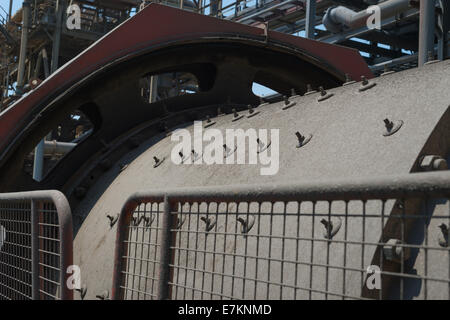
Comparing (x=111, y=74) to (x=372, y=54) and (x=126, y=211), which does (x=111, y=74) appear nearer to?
(x=126, y=211)

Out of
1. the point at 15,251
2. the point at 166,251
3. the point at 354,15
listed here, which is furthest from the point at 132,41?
the point at 354,15

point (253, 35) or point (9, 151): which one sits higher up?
point (253, 35)

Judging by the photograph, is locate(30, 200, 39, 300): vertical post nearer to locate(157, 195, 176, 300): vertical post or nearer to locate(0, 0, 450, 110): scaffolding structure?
locate(157, 195, 176, 300): vertical post

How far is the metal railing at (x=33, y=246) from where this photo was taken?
278 cm

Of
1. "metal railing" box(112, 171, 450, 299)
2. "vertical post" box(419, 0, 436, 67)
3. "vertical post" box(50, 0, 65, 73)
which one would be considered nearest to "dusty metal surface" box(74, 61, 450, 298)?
"metal railing" box(112, 171, 450, 299)

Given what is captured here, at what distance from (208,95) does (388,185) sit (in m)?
4.88

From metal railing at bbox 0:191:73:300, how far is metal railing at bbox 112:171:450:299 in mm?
301

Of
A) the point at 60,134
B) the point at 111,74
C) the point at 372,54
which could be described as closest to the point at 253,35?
the point at 111,74

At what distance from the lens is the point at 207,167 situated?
4.15 m

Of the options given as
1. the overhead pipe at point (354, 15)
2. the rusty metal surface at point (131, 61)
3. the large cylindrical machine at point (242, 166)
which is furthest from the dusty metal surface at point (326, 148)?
the overhead pipe at point (354, 15)

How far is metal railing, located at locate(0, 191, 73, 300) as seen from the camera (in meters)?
2.78

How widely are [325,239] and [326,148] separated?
4.83ft

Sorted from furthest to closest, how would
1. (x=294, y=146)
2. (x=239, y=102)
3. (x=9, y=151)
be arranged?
1. (x=239, y=102)
2. (x=9, y=151)
3. (x=294, y=146)

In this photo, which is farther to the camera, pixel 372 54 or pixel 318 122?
pixel 372 54
